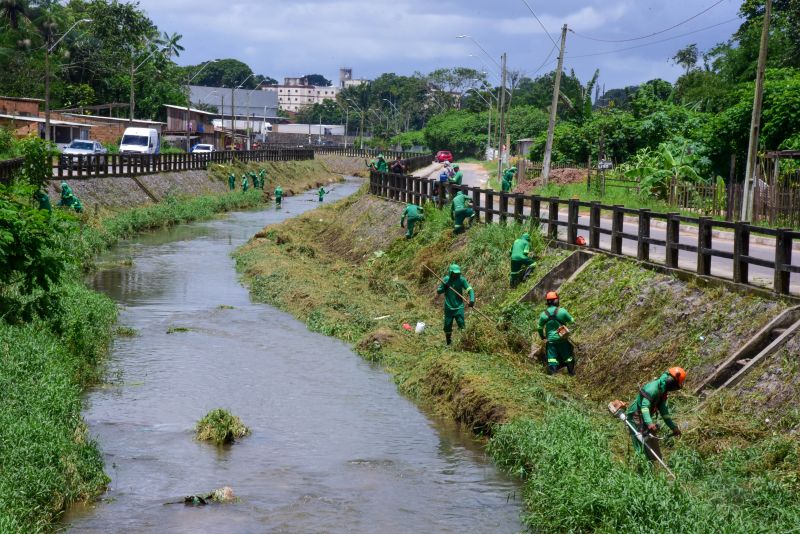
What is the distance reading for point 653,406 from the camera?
11.6 meters

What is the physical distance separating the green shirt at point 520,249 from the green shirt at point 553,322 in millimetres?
4773

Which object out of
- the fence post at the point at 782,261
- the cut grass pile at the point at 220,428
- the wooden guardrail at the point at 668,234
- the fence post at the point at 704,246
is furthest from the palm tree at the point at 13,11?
the fence post at the point at 782,261

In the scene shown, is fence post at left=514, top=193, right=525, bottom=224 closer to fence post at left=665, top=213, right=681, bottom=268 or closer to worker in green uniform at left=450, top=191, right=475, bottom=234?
worker in green uniform at left=450, top=191, right=475, bottom=234

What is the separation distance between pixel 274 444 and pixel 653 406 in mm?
5417

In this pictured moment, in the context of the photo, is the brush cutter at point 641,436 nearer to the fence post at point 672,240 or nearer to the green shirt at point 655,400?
the green shirt at point 655,400

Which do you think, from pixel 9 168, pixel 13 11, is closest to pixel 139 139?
pixel 9 168

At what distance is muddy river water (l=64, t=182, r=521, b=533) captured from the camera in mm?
11555

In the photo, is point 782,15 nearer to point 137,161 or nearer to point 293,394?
point 137,161

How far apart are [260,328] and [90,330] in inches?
183

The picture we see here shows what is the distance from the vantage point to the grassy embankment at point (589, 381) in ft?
33.8

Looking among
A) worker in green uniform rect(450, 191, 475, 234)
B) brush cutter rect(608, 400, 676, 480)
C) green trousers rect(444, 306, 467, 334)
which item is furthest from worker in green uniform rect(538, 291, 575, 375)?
worker in green uniform rect(450, 191, 475, 234)

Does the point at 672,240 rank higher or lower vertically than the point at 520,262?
higher

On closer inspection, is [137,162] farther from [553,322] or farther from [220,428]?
[220,428]

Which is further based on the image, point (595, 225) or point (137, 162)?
point (137, 162)
